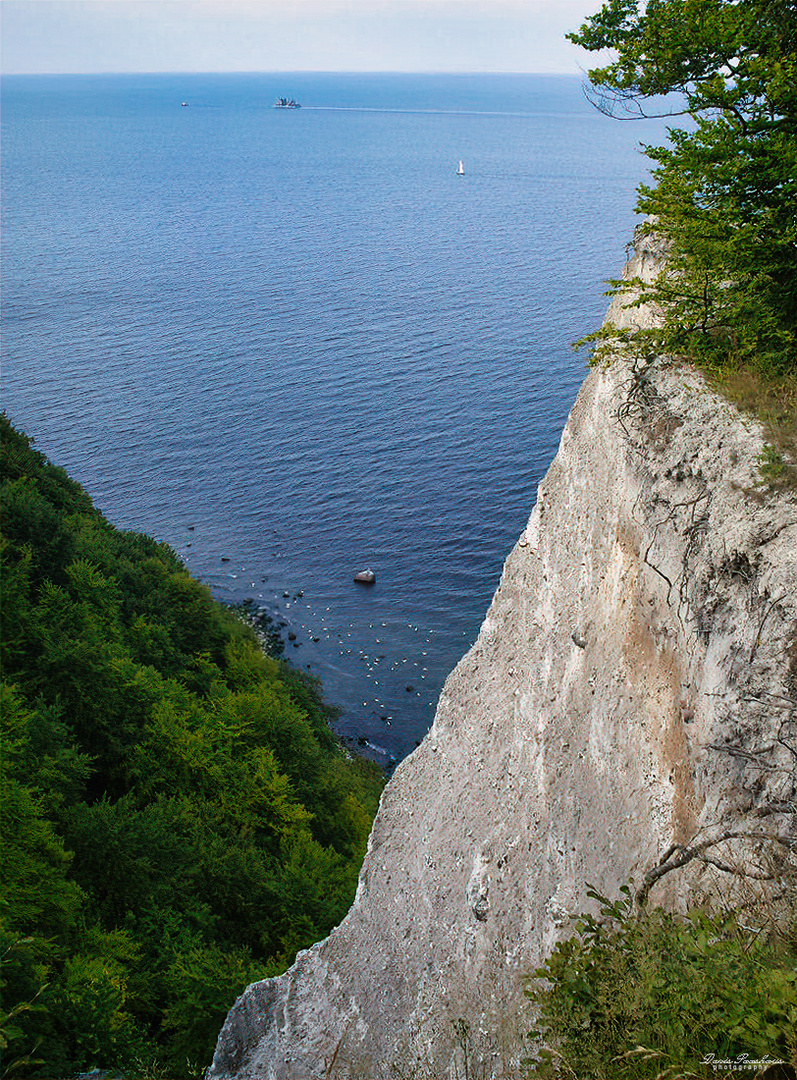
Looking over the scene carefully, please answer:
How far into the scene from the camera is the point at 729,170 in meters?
10.6

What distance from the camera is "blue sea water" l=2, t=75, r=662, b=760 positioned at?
55906 millimetres

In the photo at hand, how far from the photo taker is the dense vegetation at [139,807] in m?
20.2

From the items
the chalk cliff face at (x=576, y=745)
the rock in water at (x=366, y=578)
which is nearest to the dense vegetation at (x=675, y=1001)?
the chalk cliff face at (x=576, y=745)

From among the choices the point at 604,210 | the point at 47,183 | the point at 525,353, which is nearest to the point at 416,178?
the point at 604,210

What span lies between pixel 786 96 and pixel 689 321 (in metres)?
3.09

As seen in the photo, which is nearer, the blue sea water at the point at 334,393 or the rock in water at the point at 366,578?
the blue sea water at the point at 334,393

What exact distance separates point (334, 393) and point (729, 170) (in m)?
67.8

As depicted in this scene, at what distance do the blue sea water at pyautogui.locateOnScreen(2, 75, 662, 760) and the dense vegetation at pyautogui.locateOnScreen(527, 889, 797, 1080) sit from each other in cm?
3929

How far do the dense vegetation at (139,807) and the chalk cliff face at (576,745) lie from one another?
5044 mm

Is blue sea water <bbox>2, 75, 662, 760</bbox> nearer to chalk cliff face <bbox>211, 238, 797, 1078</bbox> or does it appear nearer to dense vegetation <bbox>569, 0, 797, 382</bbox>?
chalk cliff face <bbox>211, 238, 797, 1078</bbox>

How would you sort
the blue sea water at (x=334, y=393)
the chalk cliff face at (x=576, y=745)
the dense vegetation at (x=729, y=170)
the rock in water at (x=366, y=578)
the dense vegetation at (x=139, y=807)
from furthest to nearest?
1. the rock in water at (x=366, y=578)
2. the blue sea water at (x=334, y=393)
3. the dense vegetation at (x=139, y=807)
4. the dense vegetation at (x=729, y=170)
5. the chalk cliff face at (x=576, y=745)

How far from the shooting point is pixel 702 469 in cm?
1052

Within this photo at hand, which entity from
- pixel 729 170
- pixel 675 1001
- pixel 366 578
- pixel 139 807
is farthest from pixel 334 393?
pixel 675 1001

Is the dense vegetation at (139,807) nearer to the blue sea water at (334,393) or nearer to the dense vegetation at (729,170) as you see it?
the blue sea water at (334,393)
